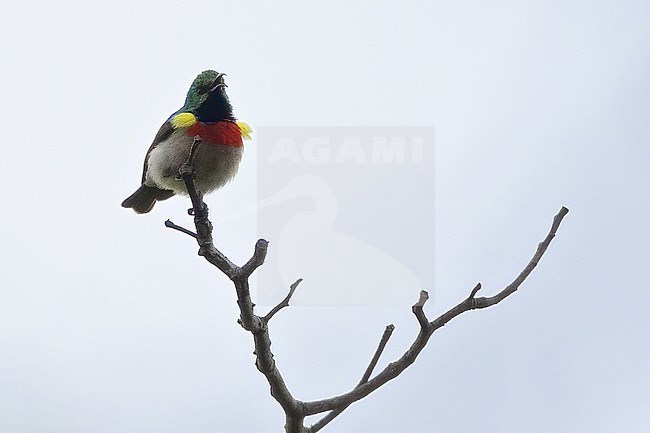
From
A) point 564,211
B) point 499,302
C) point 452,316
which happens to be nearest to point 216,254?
point 452,316

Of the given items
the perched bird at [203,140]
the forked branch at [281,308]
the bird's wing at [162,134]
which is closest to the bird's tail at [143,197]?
the bird's wing at [162,134]

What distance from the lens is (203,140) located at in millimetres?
5742

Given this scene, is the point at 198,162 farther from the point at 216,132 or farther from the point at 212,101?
the point at 212,101

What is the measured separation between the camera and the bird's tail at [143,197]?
6.72 meters

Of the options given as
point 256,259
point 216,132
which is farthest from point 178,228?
point 216,132

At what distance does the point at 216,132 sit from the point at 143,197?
1348mm

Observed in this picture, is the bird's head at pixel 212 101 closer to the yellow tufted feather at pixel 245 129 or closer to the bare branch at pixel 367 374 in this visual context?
the yellow tufted feather at pixel 245 129

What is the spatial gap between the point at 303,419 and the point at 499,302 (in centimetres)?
137

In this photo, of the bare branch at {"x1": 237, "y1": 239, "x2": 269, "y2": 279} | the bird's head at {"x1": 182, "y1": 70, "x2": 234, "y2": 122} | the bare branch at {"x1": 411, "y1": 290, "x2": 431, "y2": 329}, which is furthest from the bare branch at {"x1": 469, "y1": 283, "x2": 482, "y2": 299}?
the bird's head at {"x1": 182, "y1": 70, "x2": 234, "y2": 122}

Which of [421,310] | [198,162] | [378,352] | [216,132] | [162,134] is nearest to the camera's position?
[421,310]

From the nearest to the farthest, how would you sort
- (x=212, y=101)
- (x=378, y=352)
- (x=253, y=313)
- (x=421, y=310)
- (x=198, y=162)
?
(x=421, y=310) → (x=253, y=313) → (x=378, y=352) → (x=198, y=162) → (x=212, y=101)

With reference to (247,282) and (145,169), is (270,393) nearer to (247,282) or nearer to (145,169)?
(247,282)

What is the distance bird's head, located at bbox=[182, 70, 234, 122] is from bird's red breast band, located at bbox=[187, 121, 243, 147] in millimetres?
80

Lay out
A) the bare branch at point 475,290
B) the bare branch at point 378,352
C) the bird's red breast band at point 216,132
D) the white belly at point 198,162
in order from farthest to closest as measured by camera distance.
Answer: the bird's red breast band at point 216,132 < the white belly at point 198,162 < the bare branch at point 378,352 < the bare branch at point 475,290
